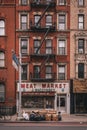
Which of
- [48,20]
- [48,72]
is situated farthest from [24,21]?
[48,72]

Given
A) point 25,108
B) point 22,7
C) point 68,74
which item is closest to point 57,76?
point 68,74

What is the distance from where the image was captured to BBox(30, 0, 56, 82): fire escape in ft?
179

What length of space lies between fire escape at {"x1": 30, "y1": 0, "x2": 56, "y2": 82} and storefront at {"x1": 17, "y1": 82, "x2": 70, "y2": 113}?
0.98m

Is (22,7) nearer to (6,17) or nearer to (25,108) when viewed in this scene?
(6,17)

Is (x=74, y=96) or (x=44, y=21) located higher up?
(x=44, y=21)

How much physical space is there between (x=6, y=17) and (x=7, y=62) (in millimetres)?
5596

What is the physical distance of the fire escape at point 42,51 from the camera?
54.4m

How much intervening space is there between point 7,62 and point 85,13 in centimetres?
1147

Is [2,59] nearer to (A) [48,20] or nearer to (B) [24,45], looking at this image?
(B) [24,45]

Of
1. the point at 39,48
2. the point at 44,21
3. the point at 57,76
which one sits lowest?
the point at 57,76

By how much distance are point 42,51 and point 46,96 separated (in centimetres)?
561

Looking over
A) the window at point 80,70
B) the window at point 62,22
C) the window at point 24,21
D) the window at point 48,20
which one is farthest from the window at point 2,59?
the window at point 80,70

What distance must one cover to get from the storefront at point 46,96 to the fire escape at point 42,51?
982 mm

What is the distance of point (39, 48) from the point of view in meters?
54.3
